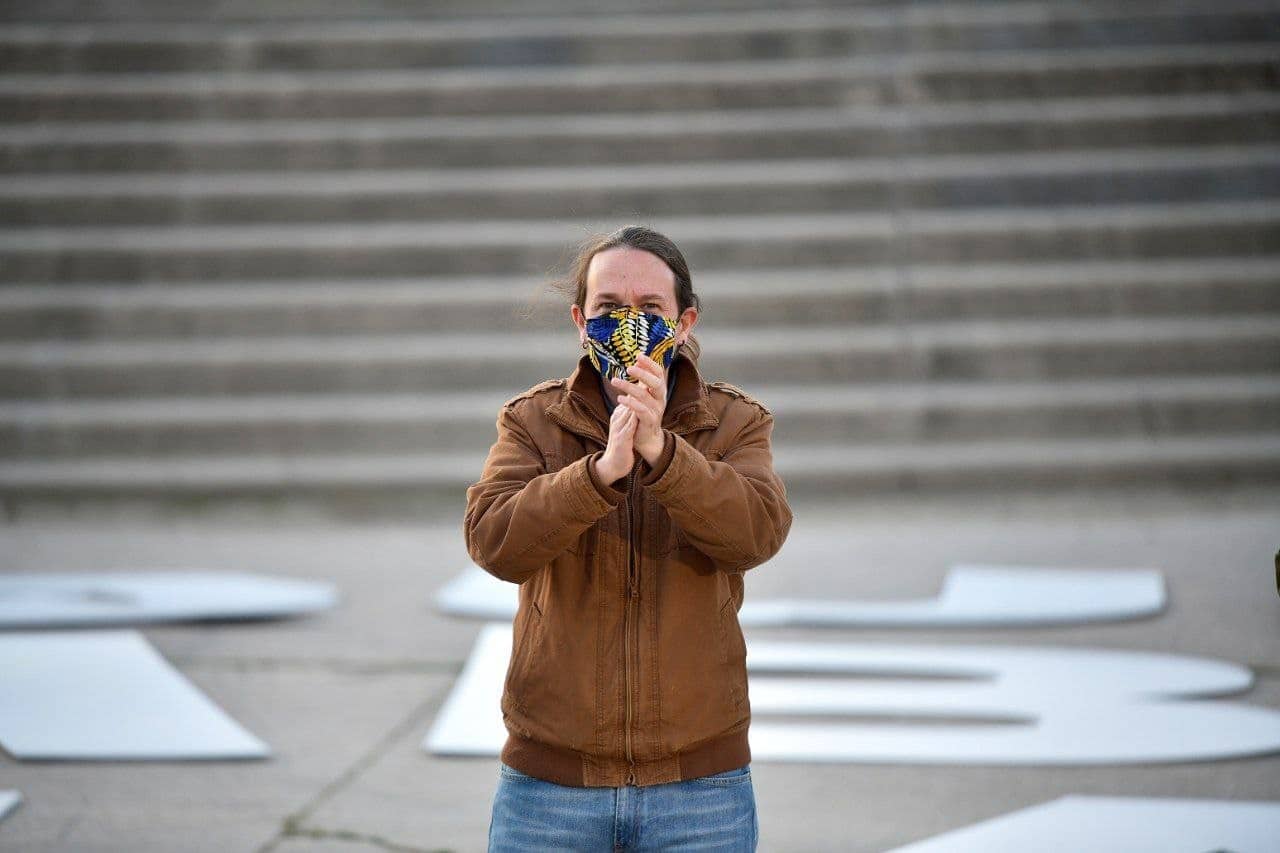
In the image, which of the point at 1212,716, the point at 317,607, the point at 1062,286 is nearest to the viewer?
the point at 1212,716

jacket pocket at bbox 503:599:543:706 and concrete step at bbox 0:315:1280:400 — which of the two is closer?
jacket pocket at bbox 503:599:543:706

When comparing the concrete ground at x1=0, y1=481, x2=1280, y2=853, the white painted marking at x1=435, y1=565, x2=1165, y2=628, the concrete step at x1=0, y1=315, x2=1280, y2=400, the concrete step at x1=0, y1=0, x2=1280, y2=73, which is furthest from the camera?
the concrete step at x1=0, y1=0, x2=1280, y2=73

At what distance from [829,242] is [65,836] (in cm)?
627

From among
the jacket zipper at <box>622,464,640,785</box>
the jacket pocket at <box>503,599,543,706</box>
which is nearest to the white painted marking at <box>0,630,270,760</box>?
the jacket pocket at <box>503,599,543,706</box>

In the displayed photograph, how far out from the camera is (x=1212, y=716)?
160 inches

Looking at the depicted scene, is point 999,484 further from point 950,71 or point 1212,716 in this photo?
point 1212,716

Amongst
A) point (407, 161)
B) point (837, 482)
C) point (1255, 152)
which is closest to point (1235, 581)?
point (837, 482)

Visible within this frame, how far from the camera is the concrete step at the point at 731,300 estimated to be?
27.6 feet

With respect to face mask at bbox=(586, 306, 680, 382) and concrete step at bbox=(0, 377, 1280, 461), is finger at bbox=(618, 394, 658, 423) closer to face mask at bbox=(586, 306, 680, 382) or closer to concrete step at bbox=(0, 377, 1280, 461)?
face mask at bbox=(586, 306, 680, 382)

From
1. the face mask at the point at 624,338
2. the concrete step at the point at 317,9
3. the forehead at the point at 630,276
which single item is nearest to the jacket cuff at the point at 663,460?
the face mask at the point at 624,338

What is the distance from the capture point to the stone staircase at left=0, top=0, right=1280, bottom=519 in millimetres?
8031

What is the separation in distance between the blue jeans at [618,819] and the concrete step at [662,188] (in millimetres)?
7267

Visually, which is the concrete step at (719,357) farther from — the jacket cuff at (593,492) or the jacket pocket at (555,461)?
the jacket cuff at (593,492)

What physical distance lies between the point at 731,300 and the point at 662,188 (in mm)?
942
